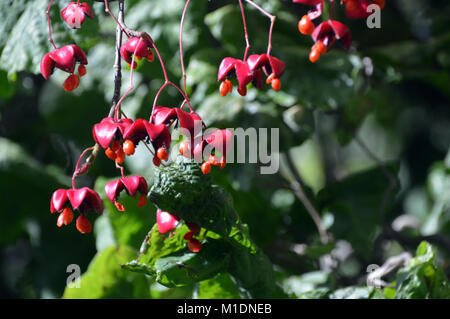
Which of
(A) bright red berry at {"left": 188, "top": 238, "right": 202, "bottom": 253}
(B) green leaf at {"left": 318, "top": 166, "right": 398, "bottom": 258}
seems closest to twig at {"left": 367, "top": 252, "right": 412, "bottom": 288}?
(B) green leaf at {"left": 318, "top": 166, "right": 398, "bottom": 258}

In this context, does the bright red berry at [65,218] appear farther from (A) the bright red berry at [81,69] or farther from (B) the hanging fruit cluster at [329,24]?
(B) the hanging fruit cluster at [329,24]

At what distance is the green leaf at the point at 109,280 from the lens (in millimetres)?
1152

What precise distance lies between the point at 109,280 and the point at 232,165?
13.0 inches

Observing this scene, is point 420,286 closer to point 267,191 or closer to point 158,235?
point 158,235

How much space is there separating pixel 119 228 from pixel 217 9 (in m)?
0.51

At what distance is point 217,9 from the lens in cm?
136

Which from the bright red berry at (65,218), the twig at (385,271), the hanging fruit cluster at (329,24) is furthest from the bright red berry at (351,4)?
the twig at (385,271)

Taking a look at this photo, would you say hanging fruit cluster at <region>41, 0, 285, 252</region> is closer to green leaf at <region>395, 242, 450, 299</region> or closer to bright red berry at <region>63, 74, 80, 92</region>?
bright red berry at <region>63, 74, 80, 92</region>

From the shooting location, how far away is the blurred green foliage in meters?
1.06

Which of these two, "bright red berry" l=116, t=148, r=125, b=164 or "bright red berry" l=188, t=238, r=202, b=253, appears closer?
"bright red berry" l=116, t=148, r=125, b=164

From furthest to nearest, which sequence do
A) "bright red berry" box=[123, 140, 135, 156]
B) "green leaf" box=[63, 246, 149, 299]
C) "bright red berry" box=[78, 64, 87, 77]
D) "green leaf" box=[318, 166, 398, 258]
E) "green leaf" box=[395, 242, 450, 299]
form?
1. "green leaf" box=[318, 166, 398, 258]
2. "green leaf" box=[63, 246, 149, 299]
3. "green leaf" box=[395, 242, 450, 299]
4. "bright red berry" box=[78, 64, 87, 77]
5. "bright red berry" box=[123, 140, 135, 156]

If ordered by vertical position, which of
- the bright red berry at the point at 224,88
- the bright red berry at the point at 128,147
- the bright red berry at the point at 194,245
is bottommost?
the bright red berry at the point at 194,245

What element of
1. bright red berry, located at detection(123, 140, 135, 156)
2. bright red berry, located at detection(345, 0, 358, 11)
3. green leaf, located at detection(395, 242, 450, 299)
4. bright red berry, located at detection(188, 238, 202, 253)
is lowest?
green leaf, located at detection(395, 242, 450, 299)

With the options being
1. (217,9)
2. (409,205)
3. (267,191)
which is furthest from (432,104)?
(217,9)
